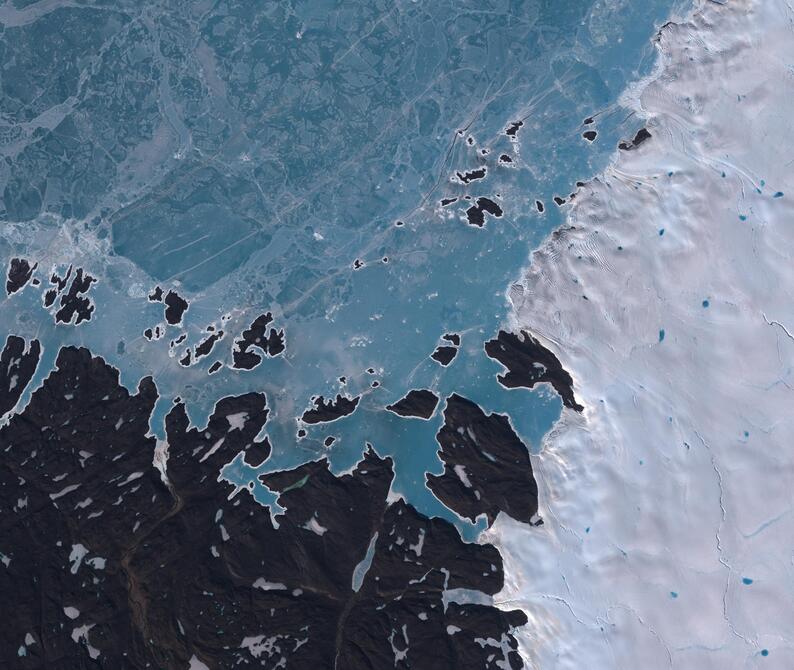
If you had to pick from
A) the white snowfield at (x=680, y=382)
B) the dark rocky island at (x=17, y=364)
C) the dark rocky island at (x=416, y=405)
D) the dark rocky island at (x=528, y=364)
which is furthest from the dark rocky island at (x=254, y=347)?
the white snowfield at (x=680, y=382)

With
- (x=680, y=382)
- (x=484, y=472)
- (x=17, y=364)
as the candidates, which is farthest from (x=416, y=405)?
(x=17, y=364)

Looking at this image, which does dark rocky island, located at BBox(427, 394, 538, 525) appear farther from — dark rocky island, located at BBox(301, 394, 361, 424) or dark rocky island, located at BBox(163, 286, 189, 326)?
dark rocky island, located at BBox(163, 286, 189, 326)

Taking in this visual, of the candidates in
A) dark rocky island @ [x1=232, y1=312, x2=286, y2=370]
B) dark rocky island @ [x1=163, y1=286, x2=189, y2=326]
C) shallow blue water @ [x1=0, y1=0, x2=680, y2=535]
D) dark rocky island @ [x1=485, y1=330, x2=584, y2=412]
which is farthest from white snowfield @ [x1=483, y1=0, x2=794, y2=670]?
dark rocky island @ [x1=163, y1=286, x2=189, y2=326]

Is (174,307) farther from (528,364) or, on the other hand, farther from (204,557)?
(528,364)

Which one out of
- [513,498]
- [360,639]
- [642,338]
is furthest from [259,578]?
[642,338]

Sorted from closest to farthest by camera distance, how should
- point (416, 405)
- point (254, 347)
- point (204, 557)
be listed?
point (204, 557) < point (416, 405) < point (254, 347)

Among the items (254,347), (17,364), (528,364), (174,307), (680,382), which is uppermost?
(174,307)
